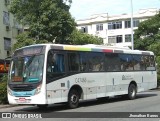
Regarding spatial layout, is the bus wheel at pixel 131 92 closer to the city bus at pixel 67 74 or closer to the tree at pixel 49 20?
the city bus at pixel 67 74

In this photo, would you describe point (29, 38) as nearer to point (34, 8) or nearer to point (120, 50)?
point (34, 8)

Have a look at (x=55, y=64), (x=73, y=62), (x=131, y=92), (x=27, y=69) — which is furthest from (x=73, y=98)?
(x=131, y=92)

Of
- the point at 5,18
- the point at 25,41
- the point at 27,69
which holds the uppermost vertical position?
the point at 5,18

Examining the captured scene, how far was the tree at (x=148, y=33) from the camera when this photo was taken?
5841cm

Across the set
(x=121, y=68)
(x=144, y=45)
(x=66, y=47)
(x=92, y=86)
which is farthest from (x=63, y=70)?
(x=144, y=45)

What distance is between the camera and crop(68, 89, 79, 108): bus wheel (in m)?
17.1

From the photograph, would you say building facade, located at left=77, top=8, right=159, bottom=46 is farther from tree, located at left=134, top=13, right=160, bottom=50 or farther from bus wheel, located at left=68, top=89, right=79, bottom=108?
bus wheel, located at left=68, top=89, right=79, bottom=108

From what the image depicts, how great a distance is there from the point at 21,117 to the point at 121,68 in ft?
26.7

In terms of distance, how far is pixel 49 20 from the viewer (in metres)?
32.8

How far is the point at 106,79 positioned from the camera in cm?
1961

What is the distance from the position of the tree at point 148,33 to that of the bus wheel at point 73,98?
41.9 meters

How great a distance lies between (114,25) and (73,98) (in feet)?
229

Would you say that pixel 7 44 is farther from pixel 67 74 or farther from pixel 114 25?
pixel 114 25

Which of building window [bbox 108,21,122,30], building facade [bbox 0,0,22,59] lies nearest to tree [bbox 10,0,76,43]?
building facade [bbox 0,0,22,59]
